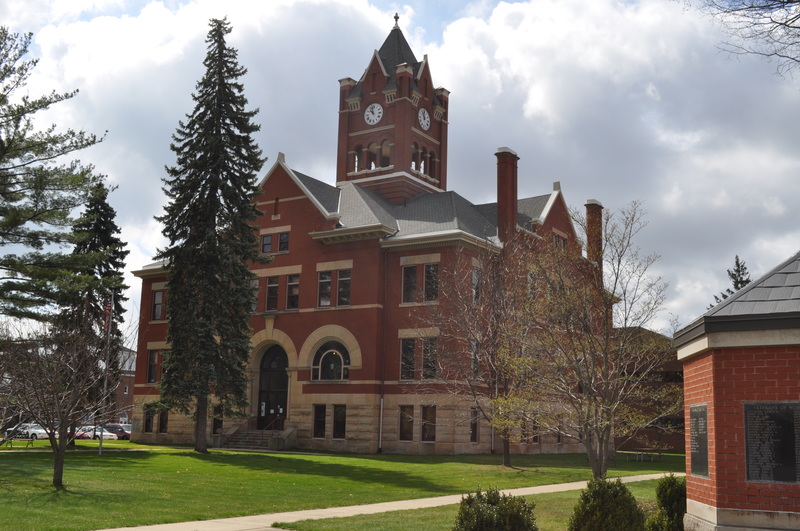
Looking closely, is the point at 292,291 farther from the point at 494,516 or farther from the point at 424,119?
the point at 494,516

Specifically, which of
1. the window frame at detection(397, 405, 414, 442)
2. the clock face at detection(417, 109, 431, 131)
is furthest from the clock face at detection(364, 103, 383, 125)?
the window frame at detection(397, 405, 414, 442)

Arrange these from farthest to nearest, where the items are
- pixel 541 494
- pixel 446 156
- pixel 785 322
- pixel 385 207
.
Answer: pixel 446 156
pixel 385 207
pixel 541 494
pixel 785 322

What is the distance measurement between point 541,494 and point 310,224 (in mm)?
26884

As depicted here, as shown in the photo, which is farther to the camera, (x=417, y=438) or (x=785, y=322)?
(x=417, y=438)

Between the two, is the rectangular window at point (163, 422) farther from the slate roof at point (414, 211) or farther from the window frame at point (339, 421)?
the slate roof at point (414, 211)

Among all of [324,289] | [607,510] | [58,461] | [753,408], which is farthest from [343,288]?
[753,408]

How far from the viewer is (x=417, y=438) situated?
40.8 metres

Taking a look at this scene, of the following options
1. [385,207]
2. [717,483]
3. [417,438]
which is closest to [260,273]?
[385,207]

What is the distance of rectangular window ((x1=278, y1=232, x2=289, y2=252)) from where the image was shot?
→ 154 ft

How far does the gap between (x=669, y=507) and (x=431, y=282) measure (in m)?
27.7

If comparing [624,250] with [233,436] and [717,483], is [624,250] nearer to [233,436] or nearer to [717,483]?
[717,483]

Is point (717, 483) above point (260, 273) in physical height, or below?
below

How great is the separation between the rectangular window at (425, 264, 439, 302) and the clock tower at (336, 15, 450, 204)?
9724 mm

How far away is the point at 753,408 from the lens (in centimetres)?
1151
